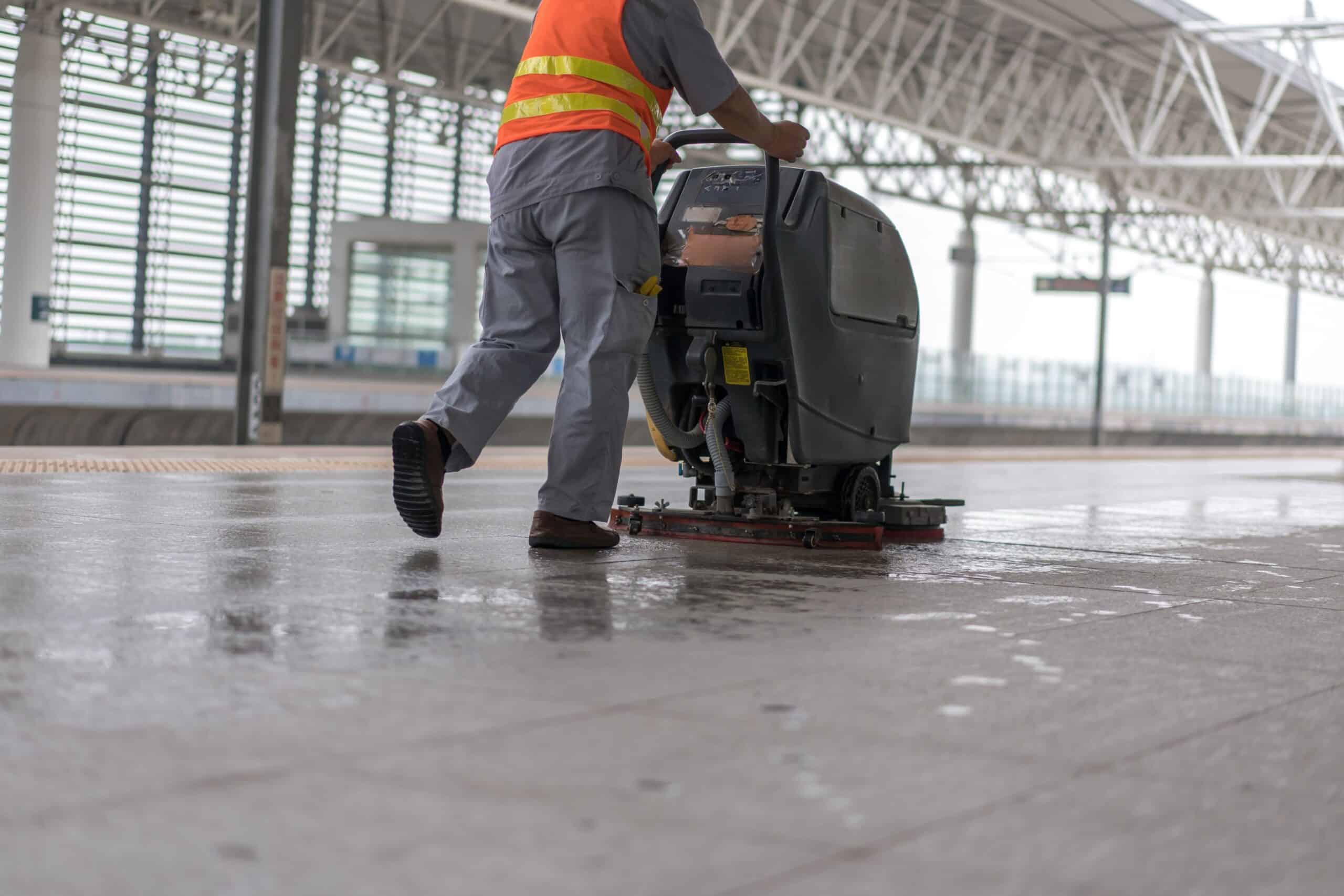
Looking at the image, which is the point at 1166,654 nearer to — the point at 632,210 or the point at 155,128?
the point at 632,210

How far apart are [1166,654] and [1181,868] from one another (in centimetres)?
142

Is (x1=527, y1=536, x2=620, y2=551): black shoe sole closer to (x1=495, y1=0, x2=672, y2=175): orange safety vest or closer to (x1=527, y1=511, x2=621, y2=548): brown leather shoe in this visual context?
(x1=527, y1=511, x2=621, y2=548): brown leather shoe

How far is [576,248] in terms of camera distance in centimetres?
440

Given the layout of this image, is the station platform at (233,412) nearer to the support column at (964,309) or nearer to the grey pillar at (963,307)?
the support column at (964,309)

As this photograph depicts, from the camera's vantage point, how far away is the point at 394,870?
1485 millimetres

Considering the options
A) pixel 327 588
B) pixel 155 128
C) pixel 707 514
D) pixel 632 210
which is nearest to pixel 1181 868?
pixel 327 588

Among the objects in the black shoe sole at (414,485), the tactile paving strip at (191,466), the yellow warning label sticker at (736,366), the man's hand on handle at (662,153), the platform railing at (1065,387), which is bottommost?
the tactile paving strip at (191,466)

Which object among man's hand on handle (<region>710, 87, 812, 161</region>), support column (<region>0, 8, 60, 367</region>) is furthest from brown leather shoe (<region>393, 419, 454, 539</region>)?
support column (<region>0, 8, 60, 367</region>)

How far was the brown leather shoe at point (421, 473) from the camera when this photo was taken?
13.9 ft

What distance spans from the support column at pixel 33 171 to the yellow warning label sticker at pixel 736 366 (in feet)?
83.2

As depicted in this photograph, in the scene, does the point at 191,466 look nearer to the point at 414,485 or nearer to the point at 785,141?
the point at 414,485

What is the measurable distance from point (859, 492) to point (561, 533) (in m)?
1.46

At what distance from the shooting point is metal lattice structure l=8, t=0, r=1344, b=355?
27969 millimetres

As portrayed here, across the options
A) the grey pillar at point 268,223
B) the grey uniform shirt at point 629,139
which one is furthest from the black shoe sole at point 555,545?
the grey pillar at point 268,223
